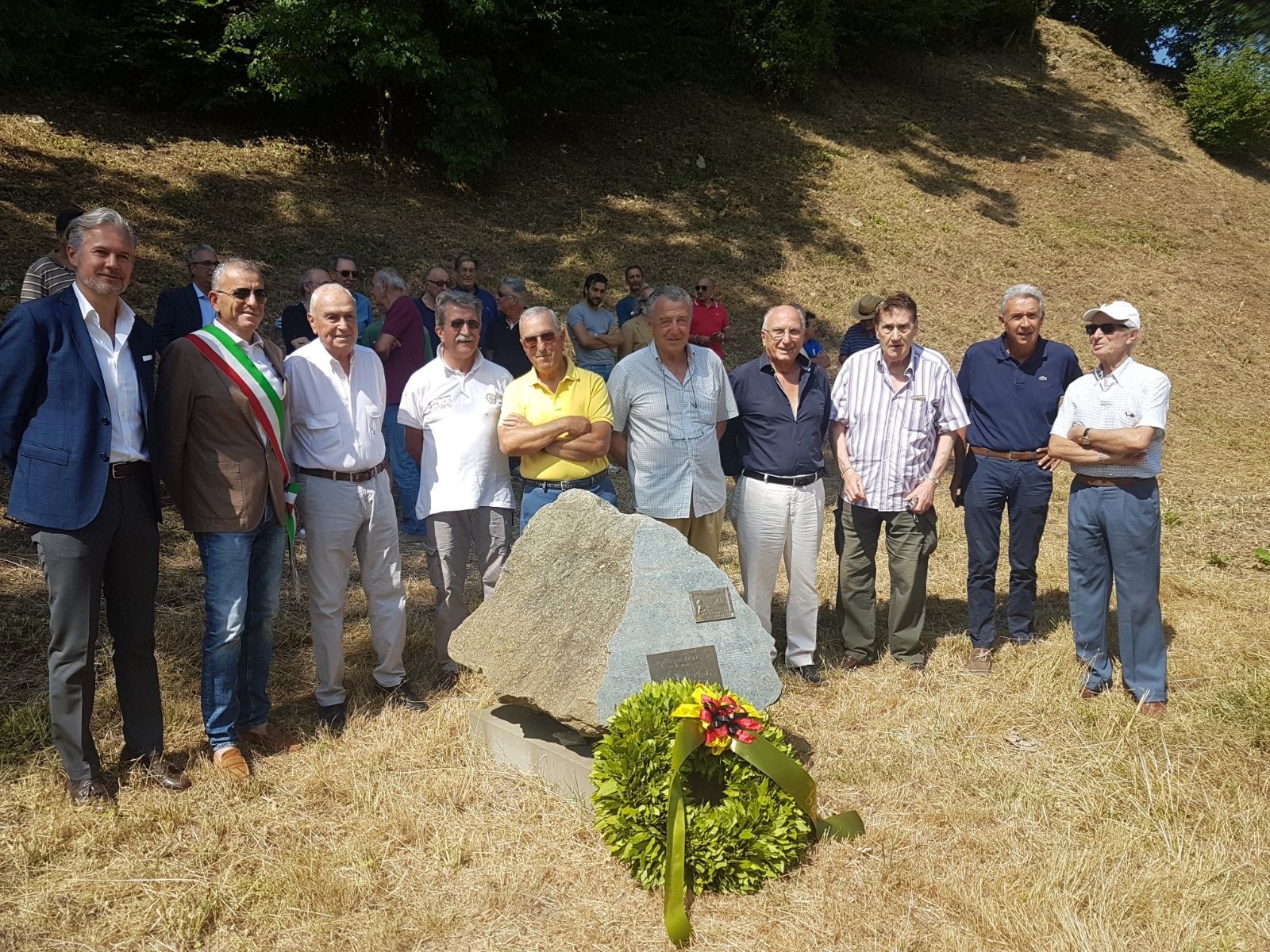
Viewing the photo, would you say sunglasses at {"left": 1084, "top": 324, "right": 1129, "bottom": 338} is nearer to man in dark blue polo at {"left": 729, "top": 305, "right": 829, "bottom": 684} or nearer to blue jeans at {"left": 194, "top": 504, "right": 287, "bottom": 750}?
man in dark blue polo at {"left": 729, "top": 305, "right": 829, "bottom": 684}

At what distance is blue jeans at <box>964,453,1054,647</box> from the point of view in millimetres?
5574

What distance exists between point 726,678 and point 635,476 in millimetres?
1453

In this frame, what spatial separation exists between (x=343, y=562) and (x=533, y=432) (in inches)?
44.9

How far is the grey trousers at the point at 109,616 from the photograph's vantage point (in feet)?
12.3

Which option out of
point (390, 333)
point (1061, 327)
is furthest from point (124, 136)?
point (1061, 327)

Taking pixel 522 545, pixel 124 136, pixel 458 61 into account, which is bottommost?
pixel 522 545

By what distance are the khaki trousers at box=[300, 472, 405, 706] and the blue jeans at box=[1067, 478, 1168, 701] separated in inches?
141

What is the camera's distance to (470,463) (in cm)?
496

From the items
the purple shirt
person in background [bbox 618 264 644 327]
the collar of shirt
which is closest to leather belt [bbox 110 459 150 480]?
the collar of shirt

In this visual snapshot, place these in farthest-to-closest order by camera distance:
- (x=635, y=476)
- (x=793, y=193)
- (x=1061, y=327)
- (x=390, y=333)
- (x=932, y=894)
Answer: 1. (x=793, y=193)
2. (x=1061, y=327)
3. (x=390, y=333)
4. (x=635, y=476)
5. (x=932, y=894)

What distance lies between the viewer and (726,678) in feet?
13.6

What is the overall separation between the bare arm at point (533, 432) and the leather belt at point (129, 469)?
1658 mm

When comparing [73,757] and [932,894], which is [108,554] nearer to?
[73,757]

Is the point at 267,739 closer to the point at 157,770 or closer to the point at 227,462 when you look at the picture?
the point at 157,770
